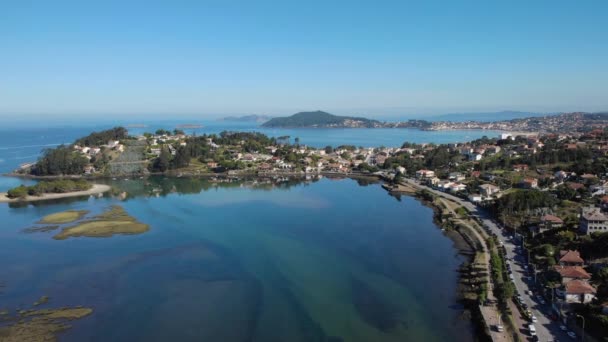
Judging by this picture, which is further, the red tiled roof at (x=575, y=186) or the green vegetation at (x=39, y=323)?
the red tiled roof at (x=575, y=186)

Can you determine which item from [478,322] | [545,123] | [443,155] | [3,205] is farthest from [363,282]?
[545,123]

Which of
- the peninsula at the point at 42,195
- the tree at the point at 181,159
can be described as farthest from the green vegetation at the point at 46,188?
the tree at the point at 181,159

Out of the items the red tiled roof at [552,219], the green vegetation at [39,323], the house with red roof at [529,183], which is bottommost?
the green vegetation at [39,323]

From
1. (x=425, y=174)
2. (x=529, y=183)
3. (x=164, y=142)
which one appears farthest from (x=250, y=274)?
(x=164, y=142)

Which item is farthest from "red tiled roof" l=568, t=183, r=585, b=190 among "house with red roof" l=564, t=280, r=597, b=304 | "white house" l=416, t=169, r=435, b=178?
"house with red roof" l=564, t=280, r=597, b=304

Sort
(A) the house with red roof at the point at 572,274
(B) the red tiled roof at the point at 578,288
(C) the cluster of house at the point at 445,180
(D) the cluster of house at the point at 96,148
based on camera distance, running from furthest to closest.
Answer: (D) the cluster of house at the point at 96,148, (C) the cluster of house at the point at 445,180, (A) the house with red roof at the point at 572,274, (B) the red tiled roof at the point at 578,288

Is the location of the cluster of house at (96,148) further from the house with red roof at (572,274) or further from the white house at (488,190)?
the house with red roof at (572,274)

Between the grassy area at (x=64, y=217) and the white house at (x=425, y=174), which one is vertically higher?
the white house at (x=425, y=174)
